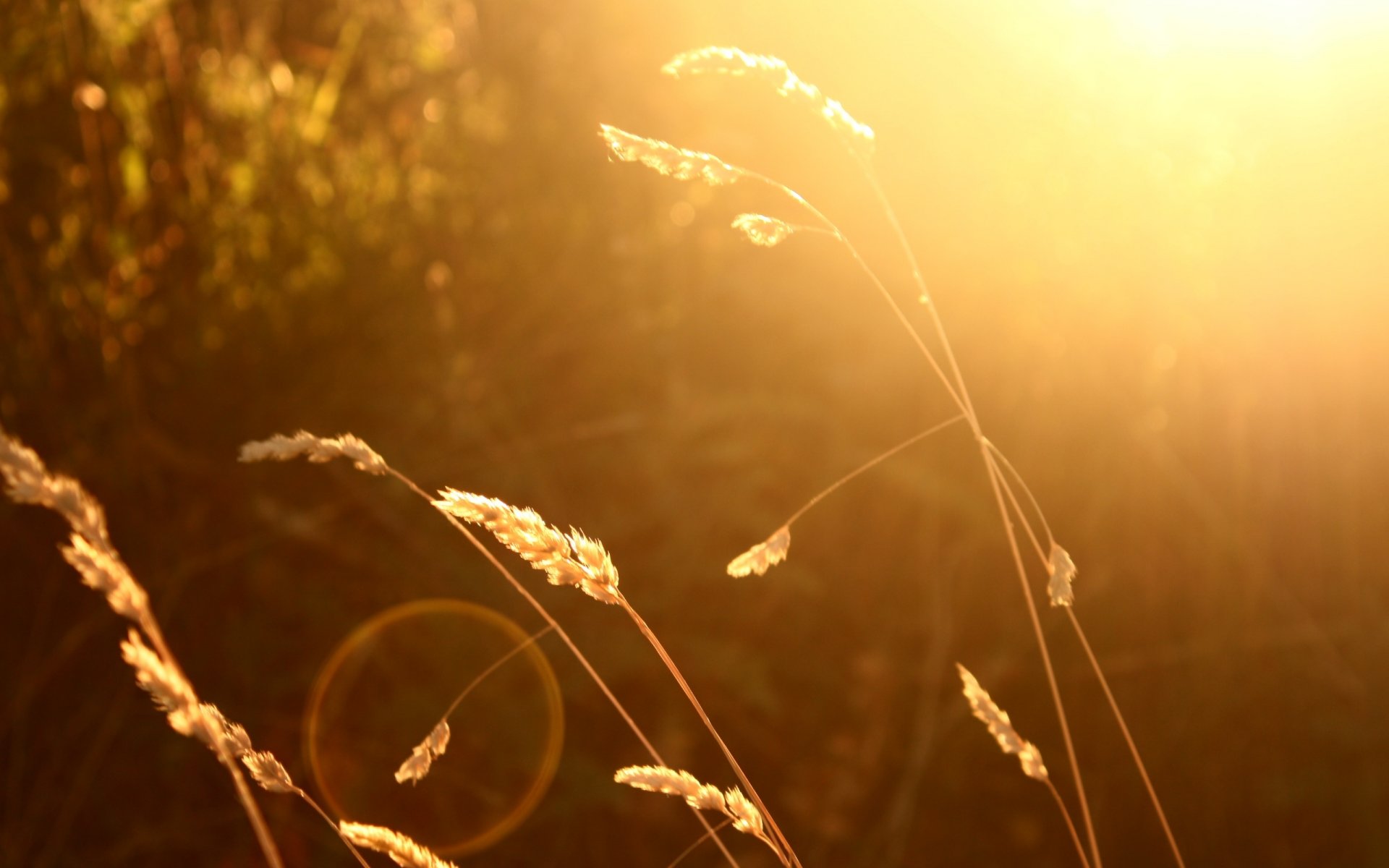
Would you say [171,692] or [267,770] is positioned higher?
[171,692]

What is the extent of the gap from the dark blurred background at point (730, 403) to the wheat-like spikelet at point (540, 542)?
3.12 feet

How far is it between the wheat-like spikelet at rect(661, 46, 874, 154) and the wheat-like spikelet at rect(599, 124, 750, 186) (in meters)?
0.07

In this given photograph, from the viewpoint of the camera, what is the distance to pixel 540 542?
0.80 meters

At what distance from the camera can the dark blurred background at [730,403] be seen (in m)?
1.76

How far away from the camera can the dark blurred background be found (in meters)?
1.76

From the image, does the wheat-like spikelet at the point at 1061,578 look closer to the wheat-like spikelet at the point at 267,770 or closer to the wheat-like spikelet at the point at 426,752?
the wheat-like spikelet at the point at 426,752

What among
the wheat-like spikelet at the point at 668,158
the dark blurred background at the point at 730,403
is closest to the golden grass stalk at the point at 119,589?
the wheat-like spikelet at the point at 668,158

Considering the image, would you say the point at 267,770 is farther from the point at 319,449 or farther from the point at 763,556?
the point at 763,556

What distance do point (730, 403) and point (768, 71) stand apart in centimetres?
106

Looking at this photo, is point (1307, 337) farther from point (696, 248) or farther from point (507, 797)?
point (507, 797)

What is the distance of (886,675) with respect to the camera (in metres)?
1.85

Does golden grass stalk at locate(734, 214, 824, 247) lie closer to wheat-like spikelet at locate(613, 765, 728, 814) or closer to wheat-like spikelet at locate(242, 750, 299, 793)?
wheat-like spikelet at locate(613, 765, 728, 814)

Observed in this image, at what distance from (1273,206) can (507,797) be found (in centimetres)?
167

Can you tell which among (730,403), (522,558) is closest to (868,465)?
(522,558)
